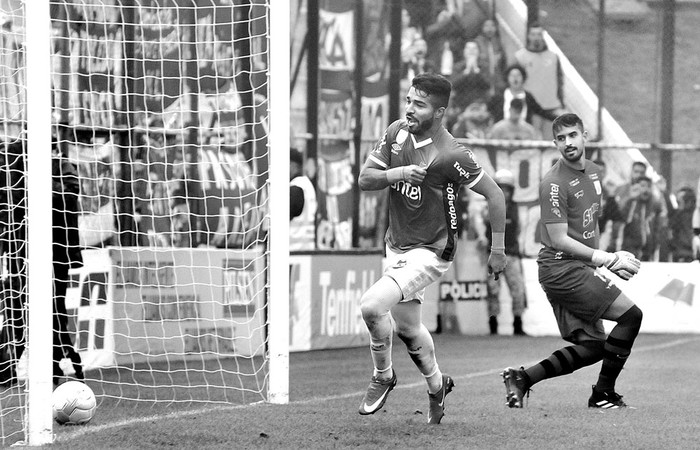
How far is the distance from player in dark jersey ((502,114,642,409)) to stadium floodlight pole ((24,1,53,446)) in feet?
10.6

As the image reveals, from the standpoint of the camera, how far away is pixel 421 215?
7.48 m

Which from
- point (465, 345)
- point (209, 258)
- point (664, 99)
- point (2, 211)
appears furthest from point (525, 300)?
point (2, 211)

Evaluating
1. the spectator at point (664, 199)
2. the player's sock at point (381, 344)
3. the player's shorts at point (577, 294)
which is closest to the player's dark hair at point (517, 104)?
the spectator at point (664, 199)

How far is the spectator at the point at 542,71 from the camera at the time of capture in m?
17.4

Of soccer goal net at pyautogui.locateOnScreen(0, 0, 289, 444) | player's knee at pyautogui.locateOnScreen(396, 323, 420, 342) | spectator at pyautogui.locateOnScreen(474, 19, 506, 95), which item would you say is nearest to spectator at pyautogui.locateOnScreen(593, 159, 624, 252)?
spectator at pyautogui.locateOnScreen(474, 19, 506, 95)

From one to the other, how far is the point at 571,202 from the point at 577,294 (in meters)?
0.60

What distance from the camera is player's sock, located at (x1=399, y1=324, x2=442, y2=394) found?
7496 mm

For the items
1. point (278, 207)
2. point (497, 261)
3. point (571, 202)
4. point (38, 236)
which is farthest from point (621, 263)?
point (38, 236)

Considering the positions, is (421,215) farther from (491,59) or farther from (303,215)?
(491,59)

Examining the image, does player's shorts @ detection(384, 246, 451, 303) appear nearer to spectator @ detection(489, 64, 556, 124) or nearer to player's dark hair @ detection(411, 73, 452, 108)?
player's dark hair @ detection(411, 73, 452, 108)

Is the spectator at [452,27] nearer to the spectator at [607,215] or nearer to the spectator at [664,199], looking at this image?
the spectator at [607,215]

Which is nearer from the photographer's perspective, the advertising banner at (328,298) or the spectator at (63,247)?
the spectator at (63,247)

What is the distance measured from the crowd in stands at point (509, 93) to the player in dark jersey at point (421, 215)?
950cm

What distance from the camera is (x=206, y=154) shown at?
12.8m
